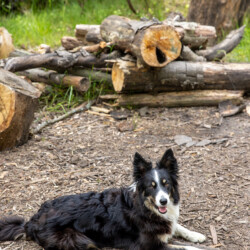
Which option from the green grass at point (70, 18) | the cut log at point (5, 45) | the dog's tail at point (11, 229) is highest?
the green grass at point (70, 18)

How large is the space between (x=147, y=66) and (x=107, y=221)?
10.0 feet

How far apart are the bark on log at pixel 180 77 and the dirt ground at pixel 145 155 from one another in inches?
16.6

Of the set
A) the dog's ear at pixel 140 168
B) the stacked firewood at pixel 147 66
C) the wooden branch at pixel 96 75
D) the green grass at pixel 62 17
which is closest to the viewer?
the dog's ear at pixel 140 168

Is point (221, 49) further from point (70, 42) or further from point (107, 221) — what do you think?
point (107, 221)

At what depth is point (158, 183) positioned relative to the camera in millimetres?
3438

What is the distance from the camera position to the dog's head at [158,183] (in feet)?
11.1

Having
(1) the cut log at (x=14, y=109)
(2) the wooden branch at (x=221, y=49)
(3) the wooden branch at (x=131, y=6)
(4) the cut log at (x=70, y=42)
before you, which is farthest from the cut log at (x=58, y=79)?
(3) the wooden branch at (x=131, y=6)

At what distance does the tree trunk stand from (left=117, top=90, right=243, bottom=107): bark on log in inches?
114

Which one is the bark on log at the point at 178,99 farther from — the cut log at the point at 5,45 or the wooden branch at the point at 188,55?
the cut log at the point at 5,45

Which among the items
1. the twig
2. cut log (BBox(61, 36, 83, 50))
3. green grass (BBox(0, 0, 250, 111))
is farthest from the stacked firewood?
green grass (BBox(0, 0, 250, 111))

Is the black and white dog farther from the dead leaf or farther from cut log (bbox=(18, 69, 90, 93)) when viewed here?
cut log (bbox=(18, 69, 90, 93))

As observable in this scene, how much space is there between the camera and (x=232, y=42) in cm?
A: 753

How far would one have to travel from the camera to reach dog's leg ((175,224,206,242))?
3.69 meters

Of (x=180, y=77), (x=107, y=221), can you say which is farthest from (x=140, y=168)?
(x=180, y=77)
